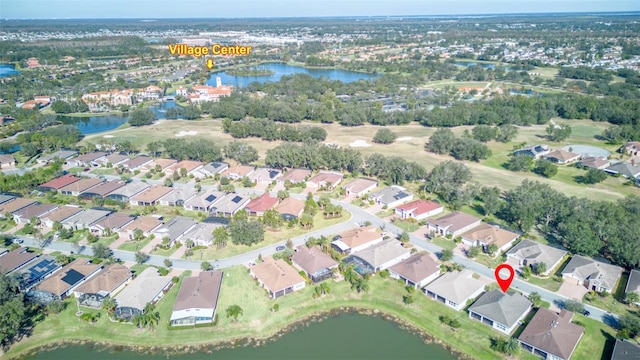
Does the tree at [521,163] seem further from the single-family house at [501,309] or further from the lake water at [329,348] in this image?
the lake water at [329,348]

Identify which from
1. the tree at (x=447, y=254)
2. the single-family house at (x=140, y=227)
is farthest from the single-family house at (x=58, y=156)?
the tree at (x=447, y=254)

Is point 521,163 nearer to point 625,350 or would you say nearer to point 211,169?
point 625,350

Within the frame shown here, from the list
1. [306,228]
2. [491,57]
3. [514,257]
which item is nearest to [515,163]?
[514,257]

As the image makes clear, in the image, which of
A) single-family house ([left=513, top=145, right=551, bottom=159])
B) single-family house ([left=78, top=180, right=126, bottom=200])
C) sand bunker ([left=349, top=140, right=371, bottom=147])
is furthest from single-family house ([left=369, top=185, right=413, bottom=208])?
single-family house ([left=78, top=180, right=126, bottom=200])

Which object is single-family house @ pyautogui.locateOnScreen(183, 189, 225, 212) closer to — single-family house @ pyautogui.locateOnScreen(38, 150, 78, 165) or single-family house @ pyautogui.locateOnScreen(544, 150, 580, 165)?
single-family house @ pyautogui.locateOnScreen(38, 150, 78, 165)

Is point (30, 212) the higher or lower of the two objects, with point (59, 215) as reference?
higher

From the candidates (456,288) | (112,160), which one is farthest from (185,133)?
(456,288)
